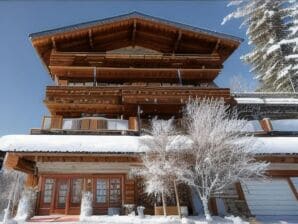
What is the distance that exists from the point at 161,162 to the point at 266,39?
83.2 feet

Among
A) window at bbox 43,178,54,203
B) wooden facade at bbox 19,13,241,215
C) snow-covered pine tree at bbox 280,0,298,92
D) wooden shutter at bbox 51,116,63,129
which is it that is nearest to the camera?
window at bbox 43,178,54,203

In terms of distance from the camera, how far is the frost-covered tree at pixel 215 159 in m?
11.3

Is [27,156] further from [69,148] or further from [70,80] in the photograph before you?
[70,80]

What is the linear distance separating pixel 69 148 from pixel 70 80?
25.7 feet

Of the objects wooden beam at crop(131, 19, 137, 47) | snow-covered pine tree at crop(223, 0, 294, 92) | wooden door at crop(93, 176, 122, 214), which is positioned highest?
snow-covered pine tree at crop(223, 0, 294, 92)

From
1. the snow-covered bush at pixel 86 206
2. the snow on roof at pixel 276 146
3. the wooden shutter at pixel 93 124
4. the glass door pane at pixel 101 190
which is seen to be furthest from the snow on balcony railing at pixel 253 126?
the snow-covered bush at pixel 86 206

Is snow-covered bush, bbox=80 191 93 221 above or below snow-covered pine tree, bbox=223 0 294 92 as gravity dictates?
below

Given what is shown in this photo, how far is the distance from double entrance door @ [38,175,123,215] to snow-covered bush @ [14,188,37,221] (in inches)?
44.4

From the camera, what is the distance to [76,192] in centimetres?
1362

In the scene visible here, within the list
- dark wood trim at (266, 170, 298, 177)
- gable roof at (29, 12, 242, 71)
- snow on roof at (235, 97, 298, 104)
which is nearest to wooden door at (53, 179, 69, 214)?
gable roof at (29, 12, 242, 71)

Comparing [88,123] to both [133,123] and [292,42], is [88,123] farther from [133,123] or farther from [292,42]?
[292,42]

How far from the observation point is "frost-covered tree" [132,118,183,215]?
11.5 metres

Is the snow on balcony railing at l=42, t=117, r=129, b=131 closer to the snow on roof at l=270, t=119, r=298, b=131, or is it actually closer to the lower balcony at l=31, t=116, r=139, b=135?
the lower balcony at l=31, t=116, r=139, b=135

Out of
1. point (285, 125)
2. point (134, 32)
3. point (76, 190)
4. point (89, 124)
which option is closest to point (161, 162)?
point (76, 190)
